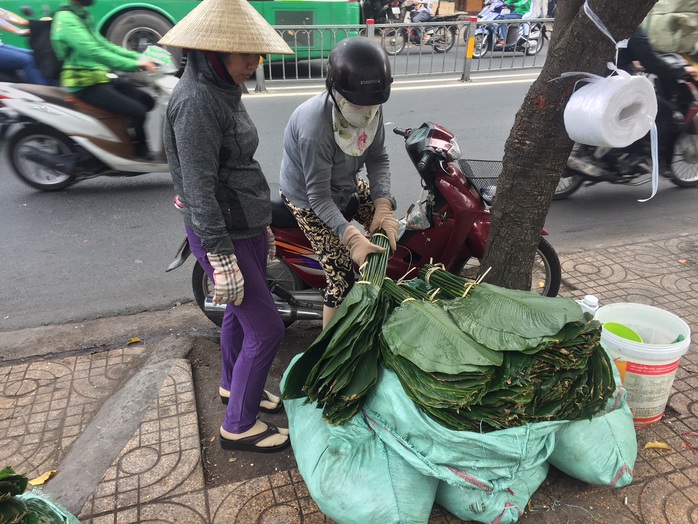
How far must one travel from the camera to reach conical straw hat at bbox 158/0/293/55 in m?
1.80

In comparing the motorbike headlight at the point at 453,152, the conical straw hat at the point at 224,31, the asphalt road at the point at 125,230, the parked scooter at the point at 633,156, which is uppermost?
the conical straw hat at the point at 224,31

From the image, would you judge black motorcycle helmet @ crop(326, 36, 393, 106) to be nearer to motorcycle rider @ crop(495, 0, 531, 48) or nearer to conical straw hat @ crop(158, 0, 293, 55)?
conical straw hat @ crop(158, 0, 293, 55)

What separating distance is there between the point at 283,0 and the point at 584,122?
9.25 metres

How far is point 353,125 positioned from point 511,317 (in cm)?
110

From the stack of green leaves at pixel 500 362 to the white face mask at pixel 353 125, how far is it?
857mm

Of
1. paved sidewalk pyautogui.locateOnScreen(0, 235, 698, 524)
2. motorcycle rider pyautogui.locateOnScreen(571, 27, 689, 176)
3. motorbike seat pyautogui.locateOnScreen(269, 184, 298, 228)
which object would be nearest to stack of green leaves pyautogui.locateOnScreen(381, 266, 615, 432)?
paved sidewalk pyautogui.locateOnScreen(0, 235, 698, 524)

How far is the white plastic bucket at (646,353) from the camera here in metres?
2.28

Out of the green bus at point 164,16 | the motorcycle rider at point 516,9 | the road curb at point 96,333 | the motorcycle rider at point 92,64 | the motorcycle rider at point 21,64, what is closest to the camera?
the road curb at point 96,333

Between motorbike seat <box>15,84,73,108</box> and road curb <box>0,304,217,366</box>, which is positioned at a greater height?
motorbike seat <box>15,84,73,108</box>

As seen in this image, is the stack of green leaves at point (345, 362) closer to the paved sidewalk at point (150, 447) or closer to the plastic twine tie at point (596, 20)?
the paved sidewalk at point (150, 447)

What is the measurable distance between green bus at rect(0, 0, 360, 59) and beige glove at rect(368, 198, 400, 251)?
13.5 ft

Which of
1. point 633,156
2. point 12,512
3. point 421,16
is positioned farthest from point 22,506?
point 421,16

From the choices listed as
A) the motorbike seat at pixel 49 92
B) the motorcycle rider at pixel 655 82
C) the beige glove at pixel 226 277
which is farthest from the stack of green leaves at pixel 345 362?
the motorbike seat at pixel 49 92

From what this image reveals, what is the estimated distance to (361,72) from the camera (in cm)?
217
